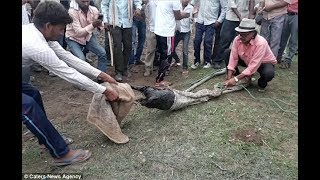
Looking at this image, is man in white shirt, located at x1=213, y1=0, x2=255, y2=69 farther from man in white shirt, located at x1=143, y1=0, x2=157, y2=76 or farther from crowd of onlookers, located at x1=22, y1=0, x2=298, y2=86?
man in white shirt, located at x1=143, y1=0, x2=157, y2=76

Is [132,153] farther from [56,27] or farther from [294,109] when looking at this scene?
[294,109]

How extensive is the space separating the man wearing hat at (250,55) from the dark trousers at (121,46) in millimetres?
2145

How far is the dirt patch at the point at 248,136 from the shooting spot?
12.6 feet

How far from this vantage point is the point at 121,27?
6242 millimetres

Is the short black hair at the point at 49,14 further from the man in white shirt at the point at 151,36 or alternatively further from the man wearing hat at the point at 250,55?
the man in white shirt at the point at 151,36

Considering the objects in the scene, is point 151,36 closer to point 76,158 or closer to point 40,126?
point 76,158

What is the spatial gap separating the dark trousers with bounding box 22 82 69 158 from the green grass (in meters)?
0.27

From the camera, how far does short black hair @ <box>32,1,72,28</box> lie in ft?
10.4

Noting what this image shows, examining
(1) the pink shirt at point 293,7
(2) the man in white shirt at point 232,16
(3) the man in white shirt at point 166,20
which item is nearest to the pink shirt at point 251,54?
(2) the man in white shirt at point 232,16

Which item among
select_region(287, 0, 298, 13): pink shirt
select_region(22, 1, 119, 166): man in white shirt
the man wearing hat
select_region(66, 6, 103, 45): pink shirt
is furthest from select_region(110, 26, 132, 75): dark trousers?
select_region(287, 0, 298, 13): pink shirt

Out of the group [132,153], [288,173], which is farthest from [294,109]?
[132,153]

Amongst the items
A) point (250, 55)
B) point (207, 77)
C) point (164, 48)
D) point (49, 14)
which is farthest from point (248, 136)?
point (164, 48)

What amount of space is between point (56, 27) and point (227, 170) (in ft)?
7.50

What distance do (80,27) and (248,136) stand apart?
3.49 m
